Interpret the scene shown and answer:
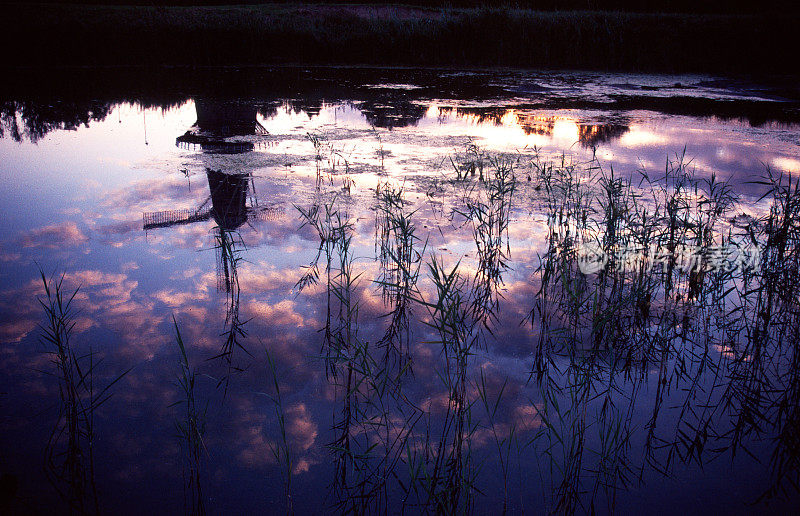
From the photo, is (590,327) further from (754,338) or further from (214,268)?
(214,268)

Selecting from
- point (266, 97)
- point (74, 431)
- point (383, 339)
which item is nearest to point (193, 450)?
point (74, 431)

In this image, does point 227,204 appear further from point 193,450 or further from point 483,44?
point 483,44

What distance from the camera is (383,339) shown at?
9.73ft

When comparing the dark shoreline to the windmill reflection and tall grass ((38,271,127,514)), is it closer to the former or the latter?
the windmill reflection

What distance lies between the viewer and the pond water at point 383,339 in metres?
2.07

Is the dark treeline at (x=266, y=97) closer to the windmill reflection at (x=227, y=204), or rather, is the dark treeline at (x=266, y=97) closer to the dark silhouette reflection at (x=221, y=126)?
the dark silhouette reflection at (x=221, y=126)

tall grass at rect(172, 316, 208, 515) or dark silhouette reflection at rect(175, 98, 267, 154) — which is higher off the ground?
dark silhouette reflection at rect(175, 98, 267, 154)

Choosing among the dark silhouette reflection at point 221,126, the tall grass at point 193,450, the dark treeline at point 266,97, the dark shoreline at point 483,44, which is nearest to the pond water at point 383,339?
the tall grass at point 193,450

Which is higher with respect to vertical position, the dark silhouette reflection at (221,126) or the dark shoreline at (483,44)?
the dark shoreline at (483,44)

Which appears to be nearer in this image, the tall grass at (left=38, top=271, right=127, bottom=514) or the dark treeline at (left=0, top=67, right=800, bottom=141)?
the tall grass at (left=38, top=271, right=127, bottom=514)

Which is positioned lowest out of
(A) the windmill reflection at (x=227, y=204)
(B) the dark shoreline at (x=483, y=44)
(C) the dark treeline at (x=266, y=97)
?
(A) the windmill reflection at (x=227, y=204)

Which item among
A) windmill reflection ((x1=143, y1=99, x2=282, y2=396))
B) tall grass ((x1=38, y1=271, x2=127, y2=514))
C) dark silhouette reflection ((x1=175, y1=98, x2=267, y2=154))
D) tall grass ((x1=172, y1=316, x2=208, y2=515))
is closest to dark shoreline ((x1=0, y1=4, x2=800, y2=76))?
dark silhouette reflection ((x1=175, y1=98, x2=267, y2=154))

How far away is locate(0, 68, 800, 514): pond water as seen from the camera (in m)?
2.07

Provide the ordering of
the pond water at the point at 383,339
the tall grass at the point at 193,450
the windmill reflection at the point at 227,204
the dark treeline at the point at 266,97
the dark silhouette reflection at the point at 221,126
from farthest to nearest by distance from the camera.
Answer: the dark treeline at the point at 266,97 → the dark silhouette reflection at the point at 221,126 → the windmill reflection at the point at 227,204 → the pond water at the point at 383,339 → the tall grass at the point at 193,450
